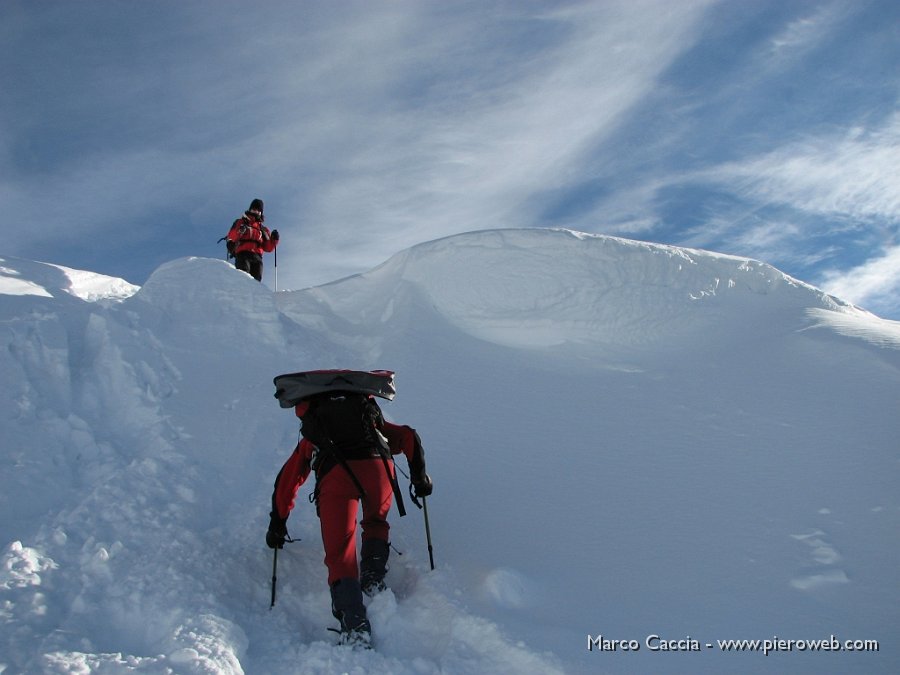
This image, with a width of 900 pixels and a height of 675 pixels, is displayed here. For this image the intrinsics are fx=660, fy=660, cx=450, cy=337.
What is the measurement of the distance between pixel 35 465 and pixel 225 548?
152cm

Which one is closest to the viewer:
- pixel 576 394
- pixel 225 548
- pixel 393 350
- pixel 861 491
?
pixel 225 548

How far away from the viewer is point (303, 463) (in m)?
4.41

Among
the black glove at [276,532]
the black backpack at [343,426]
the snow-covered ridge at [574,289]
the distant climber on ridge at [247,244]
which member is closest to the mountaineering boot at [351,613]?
the black glove at [276,532]

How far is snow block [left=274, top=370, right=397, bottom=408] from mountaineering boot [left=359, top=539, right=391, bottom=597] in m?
0.99

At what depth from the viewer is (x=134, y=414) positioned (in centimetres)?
565

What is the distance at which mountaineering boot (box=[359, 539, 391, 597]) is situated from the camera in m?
4.11

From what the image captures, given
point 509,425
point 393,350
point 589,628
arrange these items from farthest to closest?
point 393,350
point 509,425
point 589,628

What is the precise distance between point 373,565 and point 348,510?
0.39 meters

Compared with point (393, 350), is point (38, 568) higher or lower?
lower

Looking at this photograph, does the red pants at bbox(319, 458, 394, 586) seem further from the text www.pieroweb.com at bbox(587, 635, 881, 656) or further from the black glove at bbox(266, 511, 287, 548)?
the text www.pieroweb.com at bbox(587, 635, 881, 656)

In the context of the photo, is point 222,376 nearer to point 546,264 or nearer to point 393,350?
point 393,350

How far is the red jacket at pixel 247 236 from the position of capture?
1080 centimetres

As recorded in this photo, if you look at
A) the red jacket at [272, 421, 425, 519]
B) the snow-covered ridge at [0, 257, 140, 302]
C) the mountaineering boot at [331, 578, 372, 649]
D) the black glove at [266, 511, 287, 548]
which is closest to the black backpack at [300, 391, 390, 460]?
the red jacket at [272, 421, 425, 519]

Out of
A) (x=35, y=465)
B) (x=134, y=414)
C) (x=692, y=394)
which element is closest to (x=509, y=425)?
(x=692, y=394)
